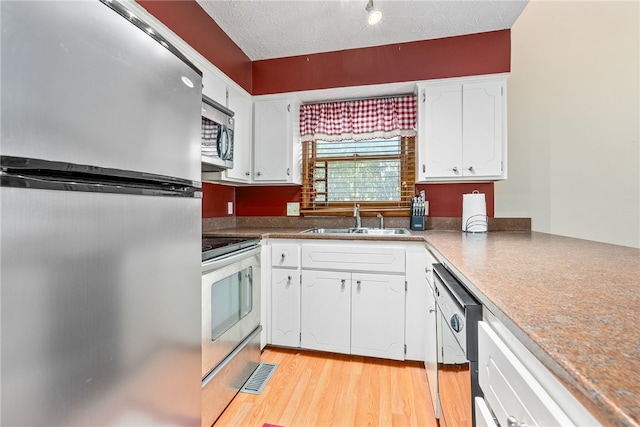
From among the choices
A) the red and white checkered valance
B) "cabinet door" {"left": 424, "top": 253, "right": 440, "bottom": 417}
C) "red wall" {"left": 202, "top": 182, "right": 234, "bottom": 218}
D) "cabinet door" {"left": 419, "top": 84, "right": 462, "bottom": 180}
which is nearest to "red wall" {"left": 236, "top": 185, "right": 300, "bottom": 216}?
"red wall" {"left": 202, "top": 182, "right": 234, "bottom": 218}

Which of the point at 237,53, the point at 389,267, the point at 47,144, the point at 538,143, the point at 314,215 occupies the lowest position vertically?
the point at 389,267

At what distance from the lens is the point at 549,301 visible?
2.00ft

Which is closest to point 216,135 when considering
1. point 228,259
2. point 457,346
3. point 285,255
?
point 228,259

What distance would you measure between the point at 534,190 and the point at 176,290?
2512 millimetres

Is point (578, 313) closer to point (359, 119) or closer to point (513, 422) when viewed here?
point (513, 422)

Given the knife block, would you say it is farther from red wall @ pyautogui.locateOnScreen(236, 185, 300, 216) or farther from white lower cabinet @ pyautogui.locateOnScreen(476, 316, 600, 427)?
white lower cabinet @ pyautogui.locateOnScreen(476, 316, 600, 427)

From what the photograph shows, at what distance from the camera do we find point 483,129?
2.11m

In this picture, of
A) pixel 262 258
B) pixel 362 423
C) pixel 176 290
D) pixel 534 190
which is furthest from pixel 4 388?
pixel 534 190

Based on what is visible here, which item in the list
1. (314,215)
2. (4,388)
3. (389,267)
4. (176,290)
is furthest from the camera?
(314,215)

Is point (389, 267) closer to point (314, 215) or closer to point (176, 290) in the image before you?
point (314, 215)

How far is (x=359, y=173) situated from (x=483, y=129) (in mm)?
1030

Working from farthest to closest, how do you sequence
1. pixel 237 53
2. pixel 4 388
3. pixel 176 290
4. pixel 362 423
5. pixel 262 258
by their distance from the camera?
pixel 237 53, pixel 262 258, pixel 362 423, pixel 176 290, pixel 4 388

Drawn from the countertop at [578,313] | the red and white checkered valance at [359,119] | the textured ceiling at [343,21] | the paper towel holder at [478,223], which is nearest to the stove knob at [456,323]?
the countertop at [578,313]

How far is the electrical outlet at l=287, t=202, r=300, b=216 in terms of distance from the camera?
270 cm
